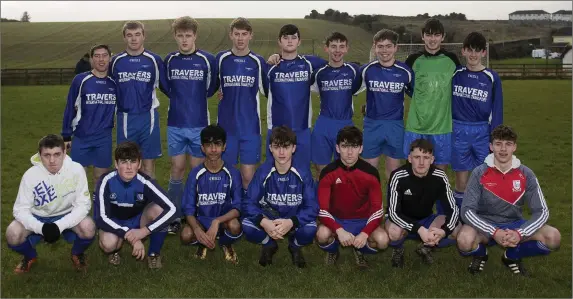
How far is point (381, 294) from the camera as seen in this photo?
4.71 metres

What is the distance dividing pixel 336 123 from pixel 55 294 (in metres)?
3.54

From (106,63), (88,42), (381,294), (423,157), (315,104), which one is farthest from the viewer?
(88,42)

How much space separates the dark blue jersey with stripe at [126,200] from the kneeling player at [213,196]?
0.28m

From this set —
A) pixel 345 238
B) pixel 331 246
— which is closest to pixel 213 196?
pixel 331 246

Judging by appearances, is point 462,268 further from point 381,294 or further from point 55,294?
point 55,294

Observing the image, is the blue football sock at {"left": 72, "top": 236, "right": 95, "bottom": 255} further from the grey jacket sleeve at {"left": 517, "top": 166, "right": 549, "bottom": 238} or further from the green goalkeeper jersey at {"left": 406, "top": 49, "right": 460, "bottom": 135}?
the grey jacket sleeve at {"left": 517, "top": 166, "right": 549, "bottom": 238}

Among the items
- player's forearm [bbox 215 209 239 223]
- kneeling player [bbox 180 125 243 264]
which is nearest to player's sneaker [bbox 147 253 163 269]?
kneeling player [bbox 180 125 243 264]

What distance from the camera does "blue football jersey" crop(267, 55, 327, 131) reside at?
6551 millimetres

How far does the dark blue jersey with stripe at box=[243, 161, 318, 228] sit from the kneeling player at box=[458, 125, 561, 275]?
144cm

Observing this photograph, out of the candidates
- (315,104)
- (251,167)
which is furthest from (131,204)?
(315,104)

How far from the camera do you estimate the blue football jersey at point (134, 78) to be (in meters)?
6.47

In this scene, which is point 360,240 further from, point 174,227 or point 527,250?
point 174,227

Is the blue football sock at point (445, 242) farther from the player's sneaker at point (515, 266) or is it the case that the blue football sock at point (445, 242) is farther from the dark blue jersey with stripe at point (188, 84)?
the dark blue jersey with stripe at point (188, 84)

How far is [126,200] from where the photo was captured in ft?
17.3
